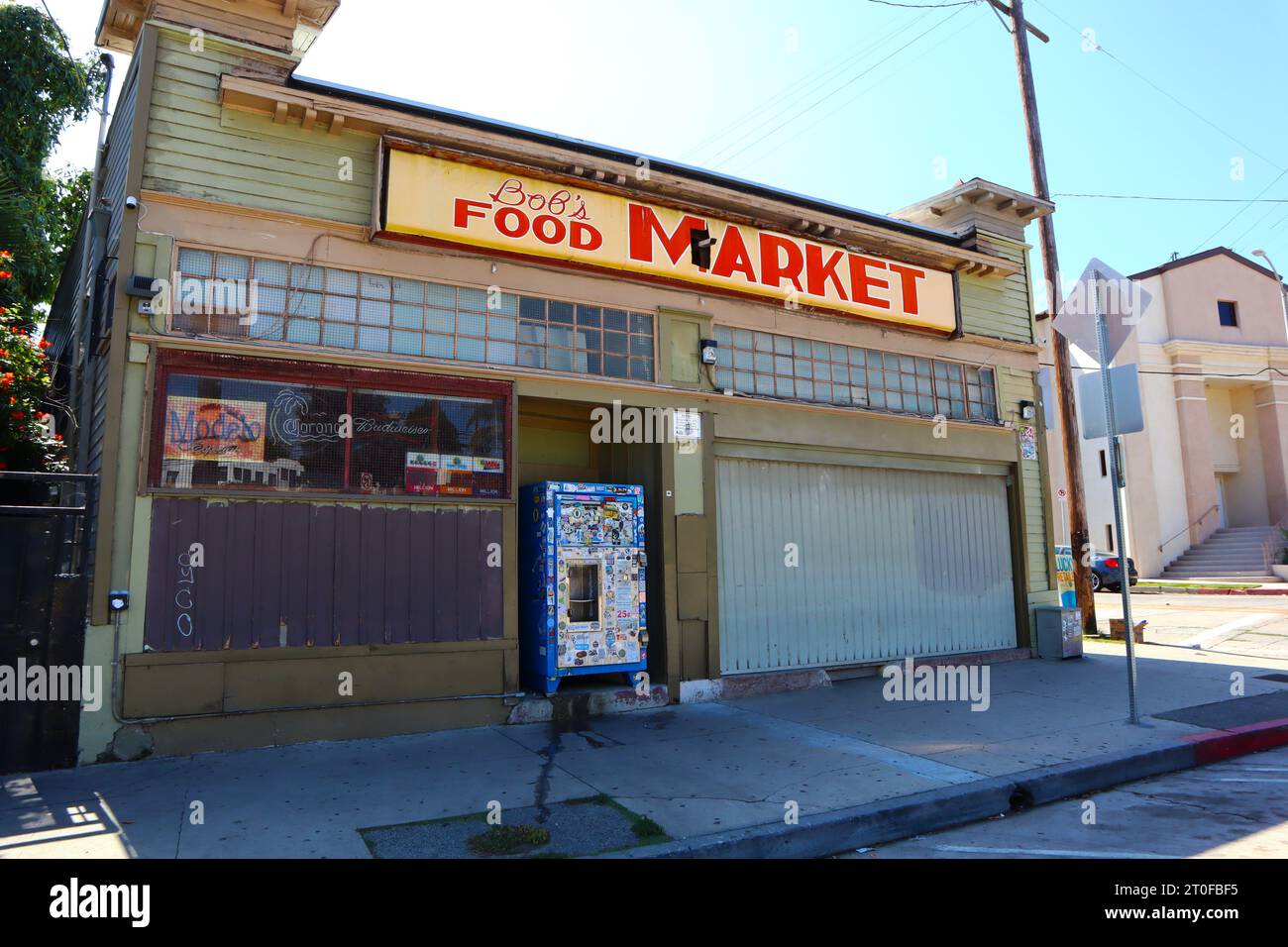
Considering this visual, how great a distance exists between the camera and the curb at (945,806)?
4.81m

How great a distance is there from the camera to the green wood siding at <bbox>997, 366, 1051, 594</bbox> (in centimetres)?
1263

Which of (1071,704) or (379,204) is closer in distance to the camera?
(379,204)

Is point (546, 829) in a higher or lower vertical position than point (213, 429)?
lower

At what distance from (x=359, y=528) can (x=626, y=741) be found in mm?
3173

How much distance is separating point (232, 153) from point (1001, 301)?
1099cm

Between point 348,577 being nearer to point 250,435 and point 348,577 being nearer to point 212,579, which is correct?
point 212,579

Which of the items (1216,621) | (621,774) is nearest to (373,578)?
(621,774)

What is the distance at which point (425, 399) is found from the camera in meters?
8.07

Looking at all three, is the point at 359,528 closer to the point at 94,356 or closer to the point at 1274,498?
the point at 94,356

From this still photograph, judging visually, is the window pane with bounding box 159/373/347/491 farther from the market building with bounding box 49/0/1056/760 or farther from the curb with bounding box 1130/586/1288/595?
the curb with bounding box 1130/586/1288/595

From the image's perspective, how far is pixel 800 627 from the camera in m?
10.3

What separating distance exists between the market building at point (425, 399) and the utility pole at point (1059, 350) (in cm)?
400

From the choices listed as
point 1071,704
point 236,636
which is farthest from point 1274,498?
point 236,636
